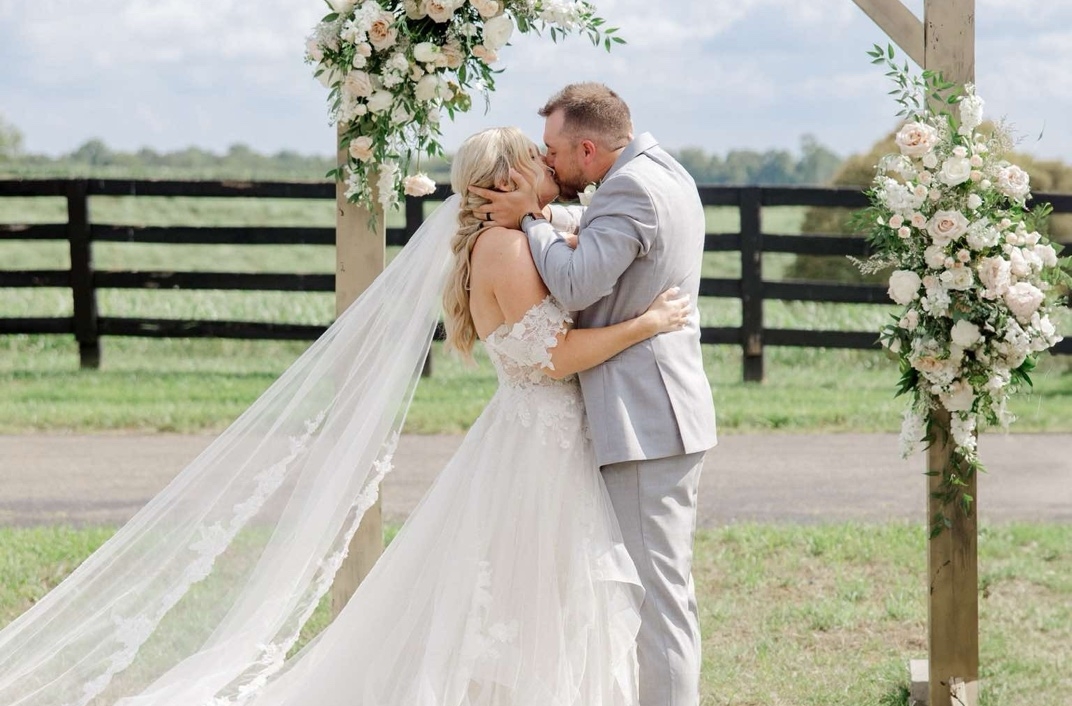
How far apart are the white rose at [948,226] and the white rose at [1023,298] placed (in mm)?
240

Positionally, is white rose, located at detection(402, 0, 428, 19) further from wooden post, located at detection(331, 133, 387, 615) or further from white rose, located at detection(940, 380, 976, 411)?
white rose, located at detection(940, 380, 976, 411)

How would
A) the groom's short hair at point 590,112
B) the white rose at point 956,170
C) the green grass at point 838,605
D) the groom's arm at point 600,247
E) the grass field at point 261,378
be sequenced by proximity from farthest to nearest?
the grass field at point 261,378, the green grass at point 838,605, the white rose at point 956,170, the groom's short hair at point 590,112, the groom's arm at point 600,247

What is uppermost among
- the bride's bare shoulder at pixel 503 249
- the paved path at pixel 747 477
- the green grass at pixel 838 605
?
the bride's bare shoulder at pixel 503 249

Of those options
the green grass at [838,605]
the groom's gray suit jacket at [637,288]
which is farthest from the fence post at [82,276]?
the groom's gray suit jacket at [637,288]

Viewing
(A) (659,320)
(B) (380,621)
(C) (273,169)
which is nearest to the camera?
(A) (659,320)

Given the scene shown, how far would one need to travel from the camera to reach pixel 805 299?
11.0 m

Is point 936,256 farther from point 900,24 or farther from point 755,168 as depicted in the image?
point 755,168

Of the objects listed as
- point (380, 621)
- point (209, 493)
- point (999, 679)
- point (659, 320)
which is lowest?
point (999, 679)

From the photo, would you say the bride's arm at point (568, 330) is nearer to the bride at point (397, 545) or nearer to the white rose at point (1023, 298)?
the bride at point (397, 545)

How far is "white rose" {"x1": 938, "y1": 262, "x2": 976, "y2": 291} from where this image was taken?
3.97 m

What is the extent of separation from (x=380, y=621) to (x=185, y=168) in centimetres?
3125

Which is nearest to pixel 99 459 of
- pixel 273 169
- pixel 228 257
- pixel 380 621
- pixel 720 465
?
pixel 720 465

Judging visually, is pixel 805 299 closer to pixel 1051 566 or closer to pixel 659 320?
pixel 1051 566

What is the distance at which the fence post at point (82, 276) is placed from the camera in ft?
37.1
